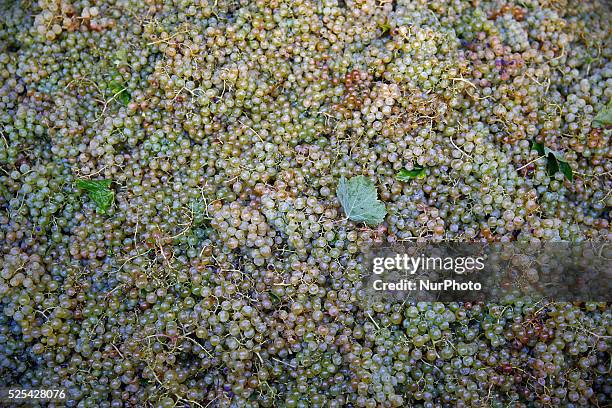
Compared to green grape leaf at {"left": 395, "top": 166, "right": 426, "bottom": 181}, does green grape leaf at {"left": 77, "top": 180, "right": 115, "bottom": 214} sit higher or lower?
lower

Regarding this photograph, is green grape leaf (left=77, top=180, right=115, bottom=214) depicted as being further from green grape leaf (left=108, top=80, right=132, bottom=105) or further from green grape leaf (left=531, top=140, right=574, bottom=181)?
green grape leaf (left=531, top=140, right=574, bottom=181)

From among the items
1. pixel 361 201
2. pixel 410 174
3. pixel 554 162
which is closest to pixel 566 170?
pixel 554 162

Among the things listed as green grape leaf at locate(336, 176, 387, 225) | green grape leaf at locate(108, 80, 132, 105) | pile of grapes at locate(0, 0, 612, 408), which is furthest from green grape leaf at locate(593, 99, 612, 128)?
green grape leaf at locate(108, 80, 132, 105)

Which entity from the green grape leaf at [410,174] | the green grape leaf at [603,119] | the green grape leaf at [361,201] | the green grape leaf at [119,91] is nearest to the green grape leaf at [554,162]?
the green grape leaf at [603,119]

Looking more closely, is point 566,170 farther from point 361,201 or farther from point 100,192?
point 100,192

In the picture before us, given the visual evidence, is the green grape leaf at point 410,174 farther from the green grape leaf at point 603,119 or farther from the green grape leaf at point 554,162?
the green grape leaf at point 603,119

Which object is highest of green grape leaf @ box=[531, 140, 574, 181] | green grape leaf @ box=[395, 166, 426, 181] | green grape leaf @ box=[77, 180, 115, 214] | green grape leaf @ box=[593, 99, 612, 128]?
green grape leaf @ box=[593, 99, 612, 128]

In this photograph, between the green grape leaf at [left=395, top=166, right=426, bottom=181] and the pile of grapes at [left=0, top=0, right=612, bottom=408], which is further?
the green grape leaf at [left=395, top=166, right=426, bottom=181]
